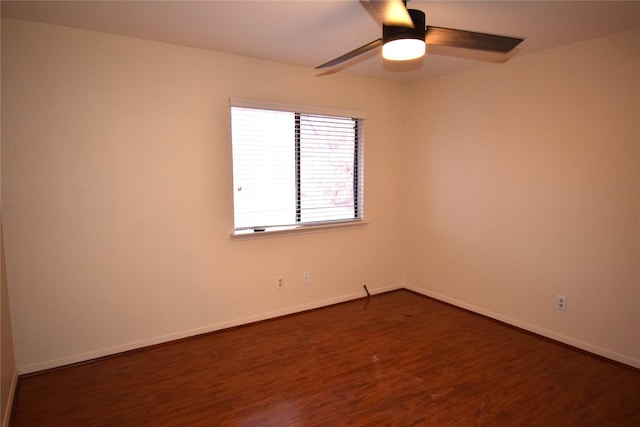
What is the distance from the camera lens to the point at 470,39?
1988mm

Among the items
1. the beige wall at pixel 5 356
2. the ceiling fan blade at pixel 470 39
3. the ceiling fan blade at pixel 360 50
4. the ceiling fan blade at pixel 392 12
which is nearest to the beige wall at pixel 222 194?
the beige wall at pixel 5 356

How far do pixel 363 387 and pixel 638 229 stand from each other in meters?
2.24

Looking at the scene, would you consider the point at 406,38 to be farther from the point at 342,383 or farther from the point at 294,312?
the point at 294,312

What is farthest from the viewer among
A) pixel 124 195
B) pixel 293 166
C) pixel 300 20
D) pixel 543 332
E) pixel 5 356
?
pixel 293 166

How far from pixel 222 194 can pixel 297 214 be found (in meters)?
0.79

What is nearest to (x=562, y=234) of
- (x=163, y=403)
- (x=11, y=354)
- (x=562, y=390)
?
(x=562, y=390)

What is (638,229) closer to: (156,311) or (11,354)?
(156,311)

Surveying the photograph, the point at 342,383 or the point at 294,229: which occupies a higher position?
the point at 294,229

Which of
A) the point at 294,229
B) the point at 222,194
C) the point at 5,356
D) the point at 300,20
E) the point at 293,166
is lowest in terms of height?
the point at 5,356

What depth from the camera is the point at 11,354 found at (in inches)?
96.2

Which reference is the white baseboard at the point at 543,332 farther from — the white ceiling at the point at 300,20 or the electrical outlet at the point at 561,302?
the white ceiling at the point at 300,20

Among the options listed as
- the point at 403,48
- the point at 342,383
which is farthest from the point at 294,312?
the point at 403,48

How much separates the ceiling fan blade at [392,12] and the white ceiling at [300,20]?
18cm

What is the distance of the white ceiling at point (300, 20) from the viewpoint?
222 centimetres
